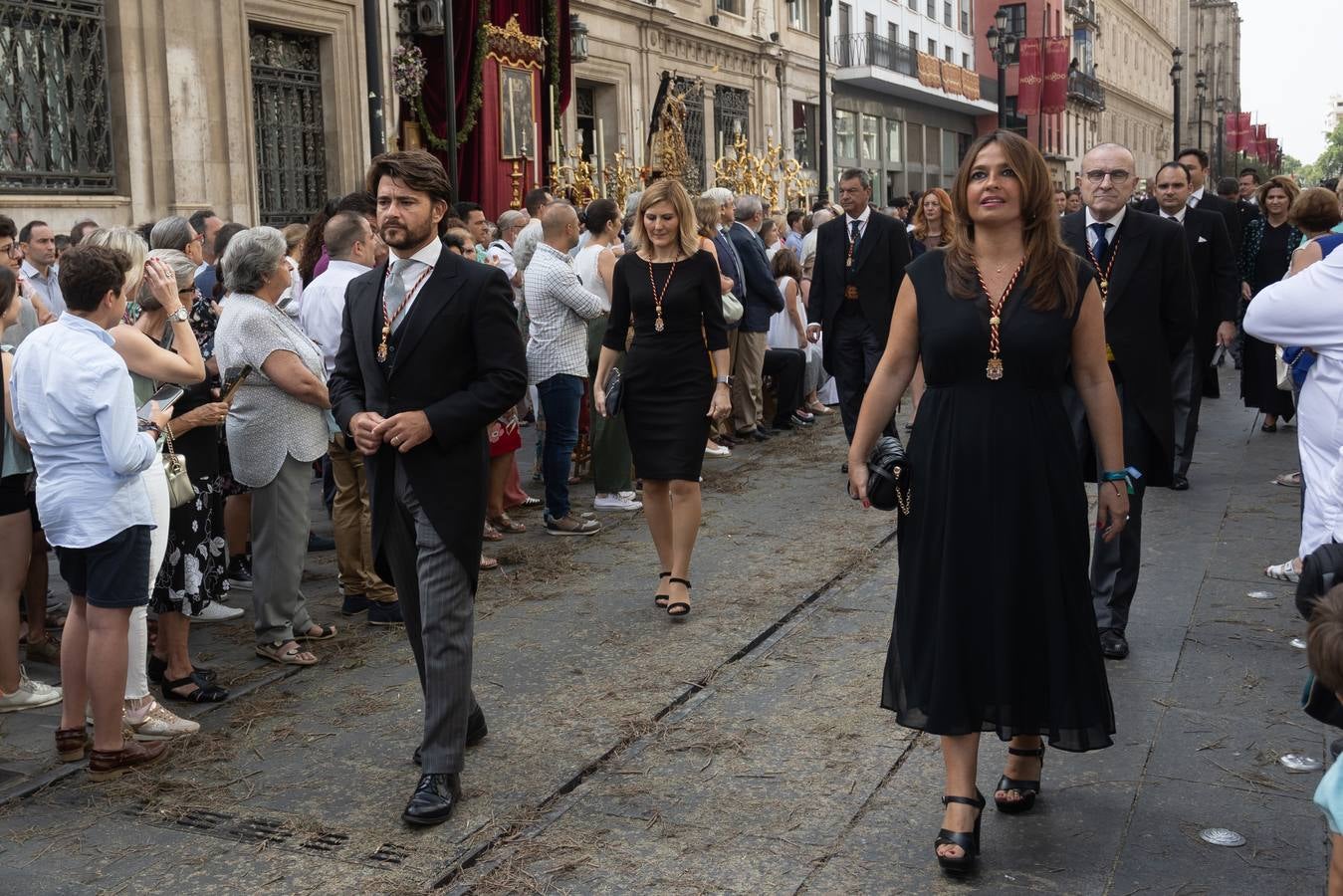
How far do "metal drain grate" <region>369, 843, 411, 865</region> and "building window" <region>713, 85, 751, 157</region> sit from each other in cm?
2485

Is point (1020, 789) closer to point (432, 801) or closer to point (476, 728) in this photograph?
point (432, 801)

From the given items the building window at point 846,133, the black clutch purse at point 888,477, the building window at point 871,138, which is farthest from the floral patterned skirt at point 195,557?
the building window at point 871,138

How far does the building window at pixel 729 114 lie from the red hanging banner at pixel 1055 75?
39.6 feet

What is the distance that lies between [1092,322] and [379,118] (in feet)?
31.0

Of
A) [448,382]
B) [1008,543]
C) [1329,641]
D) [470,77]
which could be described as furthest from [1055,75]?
[1329,641]

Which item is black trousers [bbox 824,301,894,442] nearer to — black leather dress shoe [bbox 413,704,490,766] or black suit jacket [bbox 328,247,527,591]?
black leather dress shoe [bbox 413,704,490,766]

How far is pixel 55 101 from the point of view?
1277 cm

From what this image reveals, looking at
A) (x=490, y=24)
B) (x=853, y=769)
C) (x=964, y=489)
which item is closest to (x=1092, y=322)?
(x=964, y=489)

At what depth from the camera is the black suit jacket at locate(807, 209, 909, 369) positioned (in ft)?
30.9

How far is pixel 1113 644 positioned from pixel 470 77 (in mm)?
14688

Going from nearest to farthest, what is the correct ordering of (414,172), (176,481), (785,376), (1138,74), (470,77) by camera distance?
(414,172)
(176,481)
(785,376)
(470,77)
(1138,74)

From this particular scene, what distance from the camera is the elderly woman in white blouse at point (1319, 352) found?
3830 mm

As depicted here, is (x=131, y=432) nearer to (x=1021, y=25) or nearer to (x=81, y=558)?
(x=81, y=558)

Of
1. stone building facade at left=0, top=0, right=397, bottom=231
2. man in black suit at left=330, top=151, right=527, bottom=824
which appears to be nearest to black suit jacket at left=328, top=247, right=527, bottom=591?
man in black suit at left=330, top=151, right=527, bottom=824
